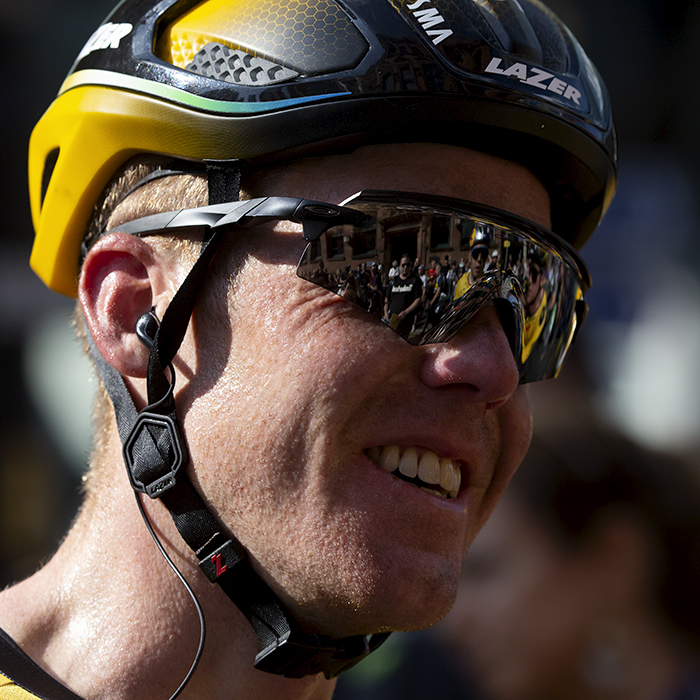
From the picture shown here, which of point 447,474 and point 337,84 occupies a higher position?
point 337,84

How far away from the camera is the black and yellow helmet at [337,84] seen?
2.08 metres

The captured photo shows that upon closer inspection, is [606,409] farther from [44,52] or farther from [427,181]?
[44,52]

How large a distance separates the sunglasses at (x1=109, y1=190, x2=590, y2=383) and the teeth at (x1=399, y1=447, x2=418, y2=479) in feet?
1.02

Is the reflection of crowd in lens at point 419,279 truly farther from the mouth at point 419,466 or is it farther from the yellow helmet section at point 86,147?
the yellow helmet section at point 86,147

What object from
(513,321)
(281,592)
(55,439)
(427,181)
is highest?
(427,181)

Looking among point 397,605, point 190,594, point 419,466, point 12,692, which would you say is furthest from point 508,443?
point 12,692

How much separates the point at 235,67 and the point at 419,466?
1.18 meters

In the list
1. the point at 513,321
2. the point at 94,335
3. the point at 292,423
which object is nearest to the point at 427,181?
the point at 513,321

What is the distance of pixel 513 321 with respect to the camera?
7.29ft

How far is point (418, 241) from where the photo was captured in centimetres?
204

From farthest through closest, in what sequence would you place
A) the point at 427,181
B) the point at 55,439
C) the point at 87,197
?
the point at 55,439 < the point at 87,197 < the point at 427,181

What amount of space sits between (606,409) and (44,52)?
709cm

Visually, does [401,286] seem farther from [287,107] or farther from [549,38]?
[549,38]

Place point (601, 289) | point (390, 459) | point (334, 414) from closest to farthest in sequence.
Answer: point (334, 414) < point (390, 459) < point (601, 289)
